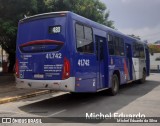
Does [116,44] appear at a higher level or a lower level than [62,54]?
higher

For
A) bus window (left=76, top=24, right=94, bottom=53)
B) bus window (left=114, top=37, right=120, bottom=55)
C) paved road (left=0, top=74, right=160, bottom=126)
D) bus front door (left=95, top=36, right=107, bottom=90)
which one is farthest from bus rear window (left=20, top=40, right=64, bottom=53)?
bus window (left=114, top=37, right=120, bottom=55)

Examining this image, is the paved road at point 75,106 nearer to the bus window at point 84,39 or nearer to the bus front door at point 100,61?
the bus front door at point 100,61

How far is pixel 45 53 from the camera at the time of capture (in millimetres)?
9523

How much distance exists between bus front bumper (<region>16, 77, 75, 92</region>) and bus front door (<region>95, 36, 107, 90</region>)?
2153 mm

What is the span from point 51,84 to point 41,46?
4.70 ft

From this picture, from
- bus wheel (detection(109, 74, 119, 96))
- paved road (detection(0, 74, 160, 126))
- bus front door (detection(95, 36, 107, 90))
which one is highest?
bus front door (detection(95, 36, 107, 90))

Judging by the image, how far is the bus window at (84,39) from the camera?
9632mm

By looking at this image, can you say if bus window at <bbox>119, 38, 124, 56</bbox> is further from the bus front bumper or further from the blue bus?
the bus front bumper

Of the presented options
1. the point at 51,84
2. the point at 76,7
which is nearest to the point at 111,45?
the point at 51,84

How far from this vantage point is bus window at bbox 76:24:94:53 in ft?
31.6

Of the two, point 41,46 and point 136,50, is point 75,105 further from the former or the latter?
point 136,50

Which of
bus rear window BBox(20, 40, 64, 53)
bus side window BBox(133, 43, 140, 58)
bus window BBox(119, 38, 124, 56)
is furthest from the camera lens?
bus side window BBox(133, 43, 140, 58)

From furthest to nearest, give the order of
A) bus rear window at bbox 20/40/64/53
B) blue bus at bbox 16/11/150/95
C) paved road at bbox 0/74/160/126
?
bus rear window at bbox 20/40/64/53 → blue bus at bbox 16/11/150/95 → paved road at bbox 0/74/160/126

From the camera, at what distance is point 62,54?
9.16 m
